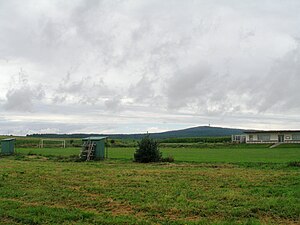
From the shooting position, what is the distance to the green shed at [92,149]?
39719mm

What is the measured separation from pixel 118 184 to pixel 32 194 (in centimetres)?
412

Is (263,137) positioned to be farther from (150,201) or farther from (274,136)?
(150,201)

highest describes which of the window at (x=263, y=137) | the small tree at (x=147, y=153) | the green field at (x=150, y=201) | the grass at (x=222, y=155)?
the window at (x=263, y=137)

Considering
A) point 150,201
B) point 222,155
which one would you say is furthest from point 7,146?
point 150,201

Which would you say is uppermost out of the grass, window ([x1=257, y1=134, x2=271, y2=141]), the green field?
window ([x1=257, y1=134, x2=271, y2=141])

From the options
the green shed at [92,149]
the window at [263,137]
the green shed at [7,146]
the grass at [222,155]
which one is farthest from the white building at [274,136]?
the green shed at [92,149]

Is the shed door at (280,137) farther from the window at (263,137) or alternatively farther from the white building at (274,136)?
the window at (263,137)

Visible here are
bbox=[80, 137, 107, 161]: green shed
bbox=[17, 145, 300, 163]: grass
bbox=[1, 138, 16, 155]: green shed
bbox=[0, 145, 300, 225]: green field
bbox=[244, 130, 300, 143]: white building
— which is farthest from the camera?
bbox=[244, 130, 300, 143]: white building

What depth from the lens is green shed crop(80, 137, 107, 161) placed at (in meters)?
39.7

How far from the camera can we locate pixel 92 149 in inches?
1585

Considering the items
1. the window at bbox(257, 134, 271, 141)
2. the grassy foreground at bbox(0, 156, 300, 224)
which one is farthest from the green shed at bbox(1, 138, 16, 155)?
the window at bbox(257, 134, 271, 141)

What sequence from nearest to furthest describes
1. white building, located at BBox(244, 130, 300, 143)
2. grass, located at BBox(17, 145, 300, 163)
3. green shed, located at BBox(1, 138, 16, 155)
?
grass, located at BBox(17, 145, 300, 163) → green shed, located at BBox(1, 138, 16, 155) → white building, located at BBox(244, 130, 300, 143)

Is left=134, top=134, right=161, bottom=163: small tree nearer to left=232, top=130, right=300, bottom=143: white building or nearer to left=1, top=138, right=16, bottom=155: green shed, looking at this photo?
left=1, top=138, right=16, bottom=155: green shed

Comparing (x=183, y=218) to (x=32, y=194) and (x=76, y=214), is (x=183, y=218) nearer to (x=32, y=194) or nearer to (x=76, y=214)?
(x=76, y=214)
